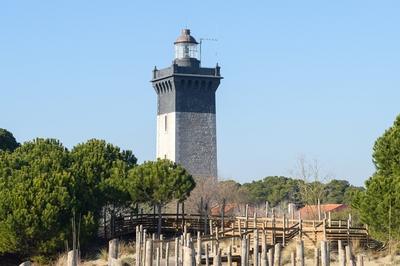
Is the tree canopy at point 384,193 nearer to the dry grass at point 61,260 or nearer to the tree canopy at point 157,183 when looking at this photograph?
the dry grass at point 61,260

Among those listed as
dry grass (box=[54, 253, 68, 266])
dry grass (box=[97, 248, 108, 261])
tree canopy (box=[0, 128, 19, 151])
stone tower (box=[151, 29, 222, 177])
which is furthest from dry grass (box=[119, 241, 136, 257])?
stone tower (box=[151, 29, 222, 177])

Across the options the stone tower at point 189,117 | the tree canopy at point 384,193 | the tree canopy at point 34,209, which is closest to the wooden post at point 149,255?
the tree canopy at point 384,193

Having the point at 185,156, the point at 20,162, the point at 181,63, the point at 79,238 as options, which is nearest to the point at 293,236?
Result: the point at 79,238

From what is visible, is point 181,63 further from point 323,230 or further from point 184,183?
point 323,230

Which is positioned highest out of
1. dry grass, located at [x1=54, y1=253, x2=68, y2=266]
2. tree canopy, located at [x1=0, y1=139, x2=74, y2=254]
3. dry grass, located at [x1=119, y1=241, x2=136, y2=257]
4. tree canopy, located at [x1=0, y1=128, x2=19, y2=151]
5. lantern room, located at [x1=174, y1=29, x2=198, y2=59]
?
lantern room, located at [x1=174, y1=29, x2=198, y2=59]

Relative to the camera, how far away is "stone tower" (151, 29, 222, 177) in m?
72.0

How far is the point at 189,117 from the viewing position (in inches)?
2854

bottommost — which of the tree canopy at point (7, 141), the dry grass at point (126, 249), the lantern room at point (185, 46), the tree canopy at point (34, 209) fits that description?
the dry grass at point (126, 249)

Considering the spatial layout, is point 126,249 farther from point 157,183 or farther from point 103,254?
point 157,183

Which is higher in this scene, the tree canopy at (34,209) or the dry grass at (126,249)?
the tree canopy at (34,209)

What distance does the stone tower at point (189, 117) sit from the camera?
72.0 metres

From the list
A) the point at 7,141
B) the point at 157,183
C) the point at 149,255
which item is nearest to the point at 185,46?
the point at 7,141

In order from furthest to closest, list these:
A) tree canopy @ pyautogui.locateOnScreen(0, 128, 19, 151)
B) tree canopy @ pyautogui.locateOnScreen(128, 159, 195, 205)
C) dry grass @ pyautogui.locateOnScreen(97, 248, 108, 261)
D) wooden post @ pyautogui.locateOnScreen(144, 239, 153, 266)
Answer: tree canopy @ pyautogui.locateOnScreen(0, 128, 19, 151) < tree canopy @ pyautogui.locateOnScreen(128, 159, 195, 205) < dry grass @ pyautogui.locateOnScreen(97, 248, 108, 261) < wooden post @ pyautogui.locateOnScreen(144, 239, 153, 266)

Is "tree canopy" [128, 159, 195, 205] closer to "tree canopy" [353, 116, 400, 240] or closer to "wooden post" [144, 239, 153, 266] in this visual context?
"tree canopy" [353, 116, 400, 240]
